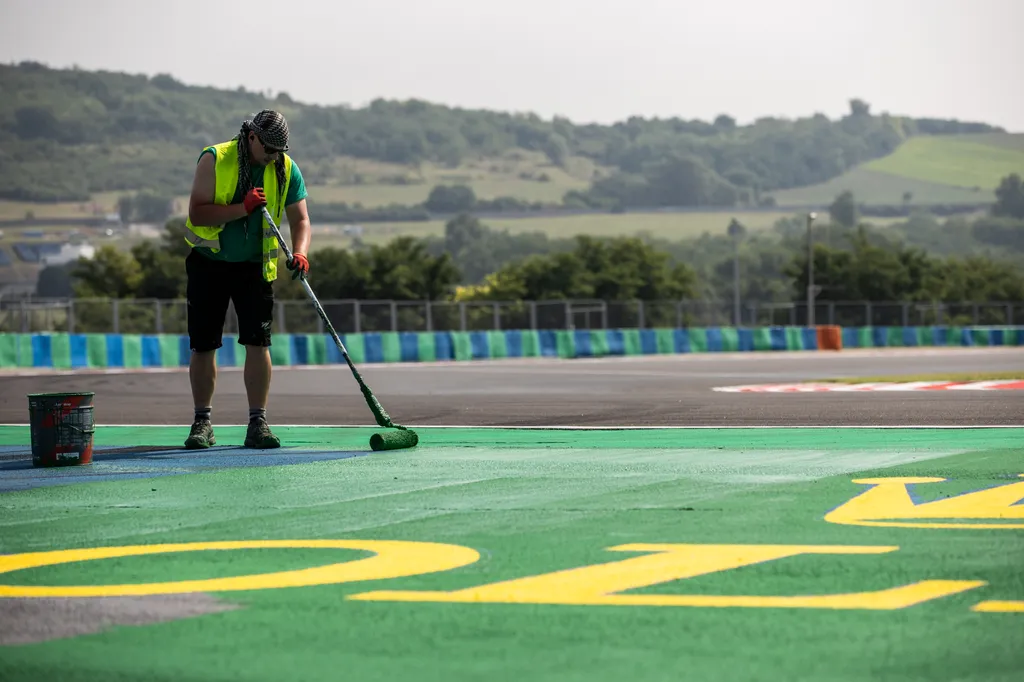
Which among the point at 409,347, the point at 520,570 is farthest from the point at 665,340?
the point at 520,570

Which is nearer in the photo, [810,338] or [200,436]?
[200,436]

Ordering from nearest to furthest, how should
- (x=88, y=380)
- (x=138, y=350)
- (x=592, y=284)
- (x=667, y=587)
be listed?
1. (x=667, y=587)
2. (x=88, y=380)
3. (x=138, y=350)
4. (x=592, y=284)

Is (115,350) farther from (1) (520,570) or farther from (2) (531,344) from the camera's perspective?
(1) (520,570)

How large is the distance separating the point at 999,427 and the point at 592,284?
7700 cm

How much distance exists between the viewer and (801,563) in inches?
191

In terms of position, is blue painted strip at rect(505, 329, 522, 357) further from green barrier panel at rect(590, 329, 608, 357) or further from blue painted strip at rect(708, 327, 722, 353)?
blue painted strip at rect(708, 327, 722, 353)

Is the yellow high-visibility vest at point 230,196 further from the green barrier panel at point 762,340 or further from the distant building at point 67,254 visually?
the distant building at point 67,254

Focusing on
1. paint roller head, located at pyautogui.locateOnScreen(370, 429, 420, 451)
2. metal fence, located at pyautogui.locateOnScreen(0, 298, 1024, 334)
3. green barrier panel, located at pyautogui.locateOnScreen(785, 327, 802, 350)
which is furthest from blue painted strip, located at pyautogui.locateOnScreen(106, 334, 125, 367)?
paint roller head, located at pyautogui.locateOnScreen(370, 429, 420, 451)

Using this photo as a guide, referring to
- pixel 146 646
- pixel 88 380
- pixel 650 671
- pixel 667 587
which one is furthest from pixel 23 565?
pixel 88 380

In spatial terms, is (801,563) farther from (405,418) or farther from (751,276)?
(751,276)

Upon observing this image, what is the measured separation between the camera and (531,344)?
5016 centimetres

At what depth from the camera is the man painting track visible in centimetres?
989

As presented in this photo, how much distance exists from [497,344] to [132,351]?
1252 cm

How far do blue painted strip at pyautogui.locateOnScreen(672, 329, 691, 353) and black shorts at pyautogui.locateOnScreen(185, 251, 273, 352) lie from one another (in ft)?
150
